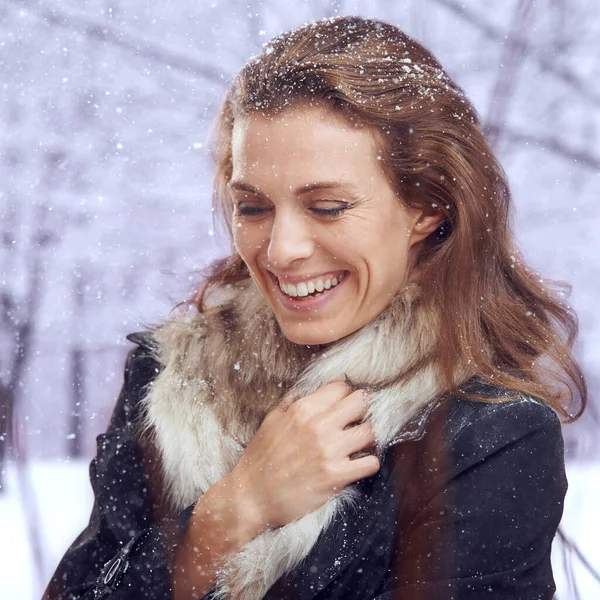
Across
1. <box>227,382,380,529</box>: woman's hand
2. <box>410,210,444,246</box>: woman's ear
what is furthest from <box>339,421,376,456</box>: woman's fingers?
<box>410,210,444,246</box>: woman's ear

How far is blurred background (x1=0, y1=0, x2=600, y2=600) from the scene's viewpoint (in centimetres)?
214

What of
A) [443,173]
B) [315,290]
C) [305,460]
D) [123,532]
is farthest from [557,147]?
[123,532]

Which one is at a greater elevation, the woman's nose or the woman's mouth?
the woman's nose

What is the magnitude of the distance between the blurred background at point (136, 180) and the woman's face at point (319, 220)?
0.88 meters

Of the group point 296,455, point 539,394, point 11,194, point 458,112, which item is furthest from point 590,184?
point 11,194

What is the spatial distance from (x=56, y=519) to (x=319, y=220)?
1.55 meters

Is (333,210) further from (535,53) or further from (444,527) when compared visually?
(535,53)

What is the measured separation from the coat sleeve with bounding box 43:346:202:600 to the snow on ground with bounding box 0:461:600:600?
0.87 m

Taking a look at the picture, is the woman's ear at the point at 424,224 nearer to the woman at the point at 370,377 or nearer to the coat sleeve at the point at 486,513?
the woman at the point at 370,377

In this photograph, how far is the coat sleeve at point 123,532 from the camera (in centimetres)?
133

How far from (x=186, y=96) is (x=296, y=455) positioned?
138cm

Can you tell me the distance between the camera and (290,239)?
50.9 inches

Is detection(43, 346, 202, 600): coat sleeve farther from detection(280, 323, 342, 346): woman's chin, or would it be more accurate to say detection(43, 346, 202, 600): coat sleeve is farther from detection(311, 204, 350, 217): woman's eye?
detection(311, 204, 350, 217): woman's eye

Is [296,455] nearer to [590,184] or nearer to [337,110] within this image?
[337,110]
